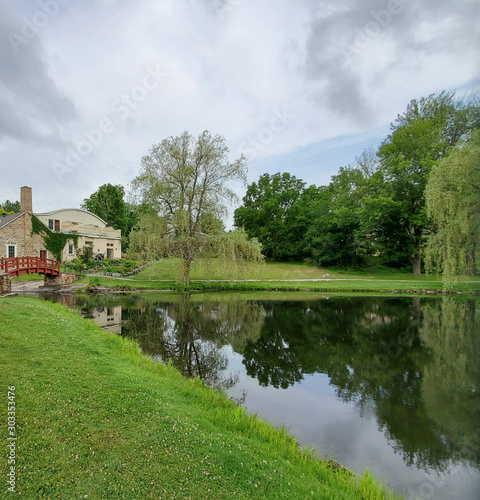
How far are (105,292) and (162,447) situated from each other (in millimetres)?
Answer: 20941

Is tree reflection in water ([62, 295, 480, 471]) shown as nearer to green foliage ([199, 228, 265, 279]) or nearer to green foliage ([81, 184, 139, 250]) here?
green foliage ([199, 228, 265, 279])

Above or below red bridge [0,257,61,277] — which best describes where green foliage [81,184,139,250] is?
above

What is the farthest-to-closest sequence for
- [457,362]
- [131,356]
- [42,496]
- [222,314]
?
[222,314] → [457,362] → [131,356] → [42,496]

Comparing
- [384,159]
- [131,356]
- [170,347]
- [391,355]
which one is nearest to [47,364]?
[131,356]

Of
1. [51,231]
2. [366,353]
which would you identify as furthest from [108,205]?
[366,353]

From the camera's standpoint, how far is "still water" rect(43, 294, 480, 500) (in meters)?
4.38

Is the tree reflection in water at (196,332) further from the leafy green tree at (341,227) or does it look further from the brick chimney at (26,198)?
the leafy green tree at (341,227)

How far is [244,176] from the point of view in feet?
76.8

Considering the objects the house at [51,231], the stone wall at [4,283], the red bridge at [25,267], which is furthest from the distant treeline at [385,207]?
the red bridge at [25,267]

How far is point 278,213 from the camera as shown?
43.8m

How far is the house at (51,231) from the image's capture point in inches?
1069

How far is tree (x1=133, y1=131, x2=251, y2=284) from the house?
14.1 meters

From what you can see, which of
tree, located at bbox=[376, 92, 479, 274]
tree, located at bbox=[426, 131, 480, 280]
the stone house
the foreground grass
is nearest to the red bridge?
the stone house

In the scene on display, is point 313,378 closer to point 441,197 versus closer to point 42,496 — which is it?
point 42,496
